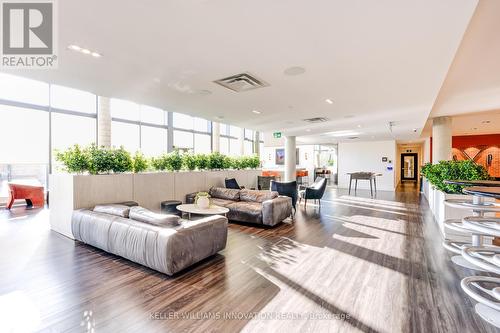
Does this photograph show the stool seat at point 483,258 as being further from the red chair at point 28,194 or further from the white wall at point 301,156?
the white wall at point 301,156

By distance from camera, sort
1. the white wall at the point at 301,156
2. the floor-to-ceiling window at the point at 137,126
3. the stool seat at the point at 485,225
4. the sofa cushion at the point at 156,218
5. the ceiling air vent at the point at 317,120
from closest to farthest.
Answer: the stool seat at the point at 485,225, the sofa cushion at the point at 156,218, the ceiling air vent at the point at 317,120, the floor-to-ceiling window at the point at 137,126, the white wall at the point at 301,156

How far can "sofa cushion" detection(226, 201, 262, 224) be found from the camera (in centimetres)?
514

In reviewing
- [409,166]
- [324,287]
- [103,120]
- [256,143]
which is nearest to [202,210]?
[324,287]

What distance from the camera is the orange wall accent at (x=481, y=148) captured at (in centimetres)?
1155

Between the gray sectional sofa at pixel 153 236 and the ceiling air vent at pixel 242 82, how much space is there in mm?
2120

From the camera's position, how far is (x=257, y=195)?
19.4ft

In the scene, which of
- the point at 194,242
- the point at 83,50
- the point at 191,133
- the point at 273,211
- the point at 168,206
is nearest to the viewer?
the point at 83,50

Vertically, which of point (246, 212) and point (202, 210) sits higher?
point (202, 210)

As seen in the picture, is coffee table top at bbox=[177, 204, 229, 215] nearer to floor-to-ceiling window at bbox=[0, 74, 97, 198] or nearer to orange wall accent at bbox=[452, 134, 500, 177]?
floor-to-ceiling window at bbox=[0, 74, 97, 198]

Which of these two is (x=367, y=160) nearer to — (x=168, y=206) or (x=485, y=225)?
(x=168, y=206)

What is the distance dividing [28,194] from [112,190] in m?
4.63

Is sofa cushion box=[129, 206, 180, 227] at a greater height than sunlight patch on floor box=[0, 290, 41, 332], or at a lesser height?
greater

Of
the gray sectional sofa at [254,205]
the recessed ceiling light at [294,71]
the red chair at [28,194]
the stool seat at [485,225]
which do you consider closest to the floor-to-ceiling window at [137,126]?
the red chair at [28,194]

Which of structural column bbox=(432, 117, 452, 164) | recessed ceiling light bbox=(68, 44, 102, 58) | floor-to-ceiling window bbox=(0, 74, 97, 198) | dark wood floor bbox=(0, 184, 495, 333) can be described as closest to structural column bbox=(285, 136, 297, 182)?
structural column bbox=(432, 117, 452, 164)
